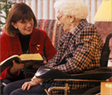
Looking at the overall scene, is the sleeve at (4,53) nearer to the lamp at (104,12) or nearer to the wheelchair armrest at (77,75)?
the wheelchair armrest at (77,75)

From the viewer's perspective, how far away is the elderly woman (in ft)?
3.20

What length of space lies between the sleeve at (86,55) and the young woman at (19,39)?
0.13m

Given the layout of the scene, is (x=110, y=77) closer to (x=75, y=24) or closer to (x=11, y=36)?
(x=75, y=24)

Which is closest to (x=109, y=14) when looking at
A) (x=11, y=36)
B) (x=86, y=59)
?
(x=86, y=59)

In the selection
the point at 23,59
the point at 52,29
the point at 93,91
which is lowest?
the point at 93,91

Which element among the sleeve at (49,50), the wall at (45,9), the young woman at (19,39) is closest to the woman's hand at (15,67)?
the young woman at (19,39)

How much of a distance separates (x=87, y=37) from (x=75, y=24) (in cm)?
8

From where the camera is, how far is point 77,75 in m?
0.97

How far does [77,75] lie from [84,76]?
0.11 ft

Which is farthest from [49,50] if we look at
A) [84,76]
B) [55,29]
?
[84,76]

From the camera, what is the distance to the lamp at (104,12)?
0.97 meters

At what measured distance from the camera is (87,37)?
0.98 meters

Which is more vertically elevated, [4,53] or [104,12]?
[104,12]

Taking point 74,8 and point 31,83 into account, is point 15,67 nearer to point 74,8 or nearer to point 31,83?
point 31,83
